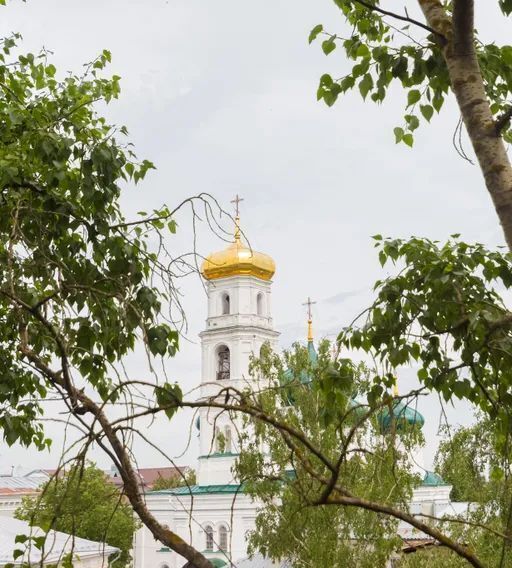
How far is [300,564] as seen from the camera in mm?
14125

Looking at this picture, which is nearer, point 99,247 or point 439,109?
point 439,109

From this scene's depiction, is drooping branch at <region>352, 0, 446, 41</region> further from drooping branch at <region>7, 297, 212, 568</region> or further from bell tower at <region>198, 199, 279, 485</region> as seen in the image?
bell tower at <region>198, 199, 279, 485</region>

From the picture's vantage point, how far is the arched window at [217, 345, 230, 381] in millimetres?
34272

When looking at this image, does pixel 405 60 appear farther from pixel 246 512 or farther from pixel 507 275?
pixel 246 512

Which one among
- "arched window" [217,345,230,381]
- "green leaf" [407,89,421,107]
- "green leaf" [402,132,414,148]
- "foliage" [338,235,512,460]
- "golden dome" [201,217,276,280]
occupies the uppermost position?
"golden dome" [201,217,276,280]

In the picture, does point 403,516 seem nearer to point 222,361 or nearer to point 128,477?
point 128,477

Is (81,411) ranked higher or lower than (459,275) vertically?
lower

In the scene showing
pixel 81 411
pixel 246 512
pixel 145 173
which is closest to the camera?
pixel 81 411

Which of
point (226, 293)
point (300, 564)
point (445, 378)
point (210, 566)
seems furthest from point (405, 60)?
point (226, 293)

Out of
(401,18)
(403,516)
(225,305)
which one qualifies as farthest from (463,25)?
(225,305)

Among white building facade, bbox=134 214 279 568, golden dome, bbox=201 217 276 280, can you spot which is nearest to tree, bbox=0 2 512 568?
white building facade, bbox=134 214 279 568

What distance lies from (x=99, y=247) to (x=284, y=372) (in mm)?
12888

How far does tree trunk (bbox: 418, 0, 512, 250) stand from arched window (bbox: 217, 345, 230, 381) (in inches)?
1260

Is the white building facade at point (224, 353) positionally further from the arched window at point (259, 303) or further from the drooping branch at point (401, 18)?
the drooping branch at point (401, 18)
